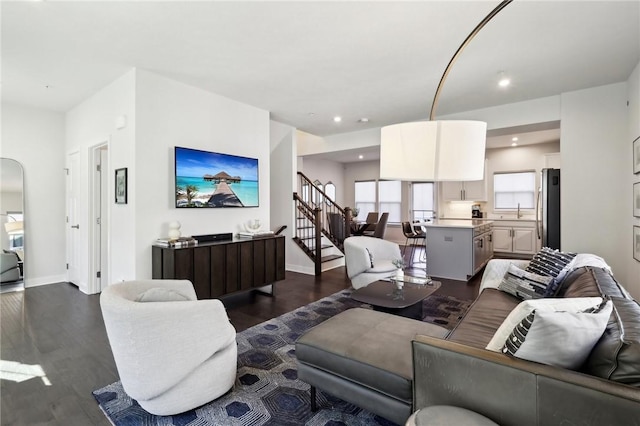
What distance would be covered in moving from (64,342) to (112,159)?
2.15 meters

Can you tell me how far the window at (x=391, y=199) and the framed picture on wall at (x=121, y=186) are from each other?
26.3 ft

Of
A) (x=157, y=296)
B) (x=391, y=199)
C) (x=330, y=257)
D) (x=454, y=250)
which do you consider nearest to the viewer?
(x=157, y=296)

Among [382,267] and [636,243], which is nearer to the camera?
[636,243]

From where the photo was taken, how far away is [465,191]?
28.4ft

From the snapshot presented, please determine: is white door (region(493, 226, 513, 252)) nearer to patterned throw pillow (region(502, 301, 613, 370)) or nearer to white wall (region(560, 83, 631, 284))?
white wall (region(560, 83, 631, 284))

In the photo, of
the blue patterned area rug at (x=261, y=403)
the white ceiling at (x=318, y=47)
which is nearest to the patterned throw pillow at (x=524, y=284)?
the blue patterned area rug at (x=261, y=403)

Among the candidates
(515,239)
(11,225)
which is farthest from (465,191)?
(11,225)

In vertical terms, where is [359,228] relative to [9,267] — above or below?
above

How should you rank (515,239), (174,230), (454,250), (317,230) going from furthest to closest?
(515,239)
(317,230)
(454,250)
(174,230)

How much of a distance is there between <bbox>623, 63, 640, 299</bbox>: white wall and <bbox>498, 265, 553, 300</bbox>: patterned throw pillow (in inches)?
65.5

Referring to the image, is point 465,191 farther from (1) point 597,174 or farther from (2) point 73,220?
(2) point 73,220

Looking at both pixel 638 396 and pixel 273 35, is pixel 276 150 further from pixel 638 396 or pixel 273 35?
pixel 638 396

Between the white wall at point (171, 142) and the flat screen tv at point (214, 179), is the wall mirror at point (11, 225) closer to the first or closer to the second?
the white wall at point (171, 142)

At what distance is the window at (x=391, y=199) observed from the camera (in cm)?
1024
